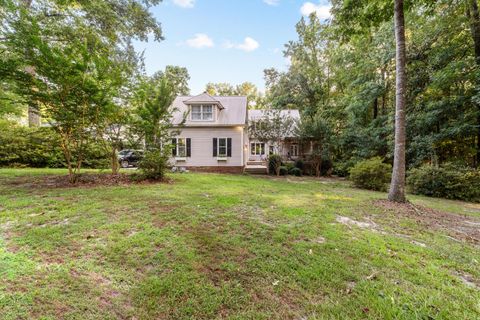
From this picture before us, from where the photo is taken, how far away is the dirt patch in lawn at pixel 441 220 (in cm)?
441

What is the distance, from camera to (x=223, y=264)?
9.05 feet

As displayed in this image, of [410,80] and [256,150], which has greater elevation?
[410,80]

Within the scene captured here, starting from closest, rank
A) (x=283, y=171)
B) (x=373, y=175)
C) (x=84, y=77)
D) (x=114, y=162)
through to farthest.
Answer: (x=84, y=77) < (x=114, y=162) < (x=373, y=175) < (x=283, y=171)

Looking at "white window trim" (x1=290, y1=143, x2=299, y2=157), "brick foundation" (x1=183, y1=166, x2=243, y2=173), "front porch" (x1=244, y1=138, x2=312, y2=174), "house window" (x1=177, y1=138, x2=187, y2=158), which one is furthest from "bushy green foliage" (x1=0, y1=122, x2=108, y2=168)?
"white window trim" (x1=290, y1=143, x2=299, y2=157)

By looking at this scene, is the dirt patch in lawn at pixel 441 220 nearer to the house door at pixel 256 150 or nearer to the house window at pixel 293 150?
the house window at pixel 293 150

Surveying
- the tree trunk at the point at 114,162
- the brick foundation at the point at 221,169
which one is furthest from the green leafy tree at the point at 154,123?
the brick foundation at the point at 221,169

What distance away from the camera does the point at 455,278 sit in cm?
265

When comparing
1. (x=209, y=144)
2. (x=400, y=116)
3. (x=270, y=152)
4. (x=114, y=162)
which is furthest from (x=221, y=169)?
(x=400, y=116)

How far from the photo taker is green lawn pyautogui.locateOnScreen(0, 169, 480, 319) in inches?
81.4

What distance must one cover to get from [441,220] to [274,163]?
1129cm

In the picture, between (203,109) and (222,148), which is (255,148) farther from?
(203,109)

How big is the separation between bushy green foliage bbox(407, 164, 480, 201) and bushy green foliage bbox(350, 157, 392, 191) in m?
1.07

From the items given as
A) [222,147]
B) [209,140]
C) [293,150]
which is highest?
[209,140]

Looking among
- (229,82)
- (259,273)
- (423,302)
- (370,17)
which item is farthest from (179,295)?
(229,82)
